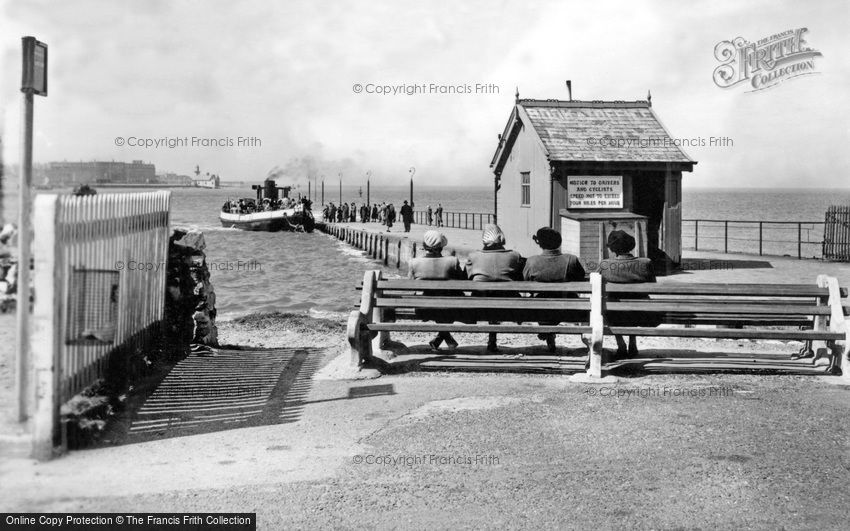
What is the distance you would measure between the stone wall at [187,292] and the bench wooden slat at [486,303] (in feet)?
8.09

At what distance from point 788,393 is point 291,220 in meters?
59.0

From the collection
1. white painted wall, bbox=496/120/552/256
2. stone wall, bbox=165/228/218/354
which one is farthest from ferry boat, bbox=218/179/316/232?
stone wall, bbox=165/228/218/354

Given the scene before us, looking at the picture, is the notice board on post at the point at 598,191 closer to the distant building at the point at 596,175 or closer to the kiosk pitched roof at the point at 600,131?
the distant building at the point at 596,175

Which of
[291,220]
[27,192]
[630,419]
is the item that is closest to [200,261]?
[27,192]

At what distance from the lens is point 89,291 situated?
6652 mm

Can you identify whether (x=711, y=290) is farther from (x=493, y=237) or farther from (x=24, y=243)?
(x=24, y=243)

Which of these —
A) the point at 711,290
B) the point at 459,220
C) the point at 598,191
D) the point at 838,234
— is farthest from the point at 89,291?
the point at 459,220

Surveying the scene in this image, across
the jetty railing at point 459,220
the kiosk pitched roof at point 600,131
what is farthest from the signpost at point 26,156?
the jetty railing at point 459,220

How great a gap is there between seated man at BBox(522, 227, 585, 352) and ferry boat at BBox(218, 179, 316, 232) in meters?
56.2

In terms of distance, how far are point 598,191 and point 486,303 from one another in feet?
44.3

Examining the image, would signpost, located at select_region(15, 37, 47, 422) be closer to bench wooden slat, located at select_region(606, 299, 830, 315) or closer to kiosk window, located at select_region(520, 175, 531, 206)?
bench wooden slat, located at select_region(606, 299, 830, 315)

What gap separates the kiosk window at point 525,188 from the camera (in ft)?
75.3

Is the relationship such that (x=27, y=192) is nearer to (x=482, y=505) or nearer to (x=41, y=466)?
(x=41, y=466)

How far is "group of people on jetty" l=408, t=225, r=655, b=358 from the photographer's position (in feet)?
29.8
